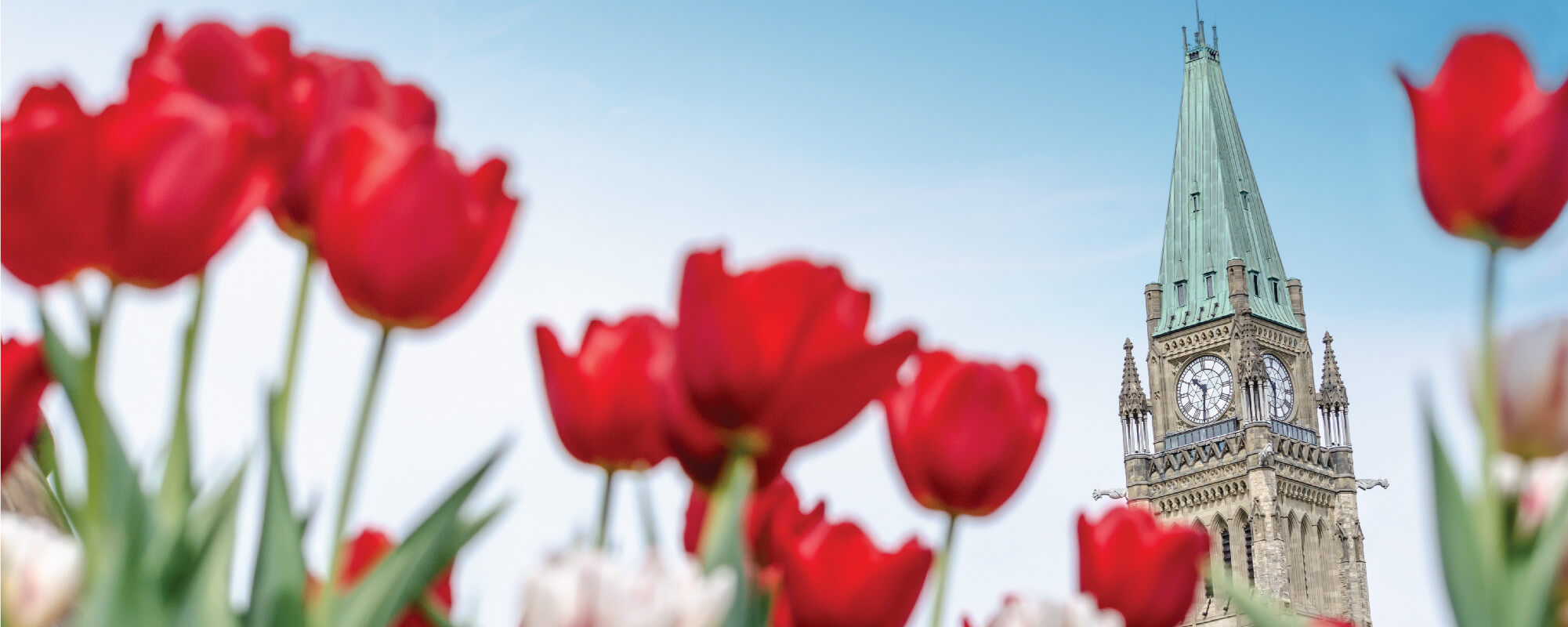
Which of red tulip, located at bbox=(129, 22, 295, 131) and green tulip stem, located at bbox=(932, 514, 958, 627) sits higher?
red tulip, located at bbox=(129, 22, 295, 131)

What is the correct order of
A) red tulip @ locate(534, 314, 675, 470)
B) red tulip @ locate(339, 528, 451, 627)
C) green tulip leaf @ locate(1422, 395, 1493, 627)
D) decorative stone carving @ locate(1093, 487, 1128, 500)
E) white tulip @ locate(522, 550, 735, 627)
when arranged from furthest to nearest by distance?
decorative stone carving @ locate(1093, 487, 1128, 500) → red tulip @ locate(339, 528, 451, 627) → red tulip @ locate(534, 314, 675, 470) → green tulip leaf @ locate(1422, 395, 1493, 627) → white tulip @ locate(522, 550, 735, 627)

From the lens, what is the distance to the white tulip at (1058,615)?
1243 millimetres

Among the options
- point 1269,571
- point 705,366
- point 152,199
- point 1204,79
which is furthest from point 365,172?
point 1204,79

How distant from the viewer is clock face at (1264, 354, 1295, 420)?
63812 mm

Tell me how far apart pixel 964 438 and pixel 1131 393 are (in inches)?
2557

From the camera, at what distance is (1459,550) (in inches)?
46.7

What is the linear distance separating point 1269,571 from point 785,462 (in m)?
63.2

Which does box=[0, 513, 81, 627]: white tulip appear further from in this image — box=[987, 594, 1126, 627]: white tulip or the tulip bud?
the tulip bud

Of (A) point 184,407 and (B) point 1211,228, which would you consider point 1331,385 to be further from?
(A) point 184,407

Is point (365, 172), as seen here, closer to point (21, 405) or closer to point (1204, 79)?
point (21, 405)

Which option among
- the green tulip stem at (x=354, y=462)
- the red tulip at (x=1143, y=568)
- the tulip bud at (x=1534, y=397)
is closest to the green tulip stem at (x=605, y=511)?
the green tulip stem at (x=354, y=462)

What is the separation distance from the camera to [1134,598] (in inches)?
59.5

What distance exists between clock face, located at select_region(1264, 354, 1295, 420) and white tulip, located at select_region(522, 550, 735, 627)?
6541 cm

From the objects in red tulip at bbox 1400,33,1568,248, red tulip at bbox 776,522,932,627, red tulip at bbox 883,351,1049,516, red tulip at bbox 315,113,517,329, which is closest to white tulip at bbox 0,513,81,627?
red tulip at bbox 315,113,517,329
